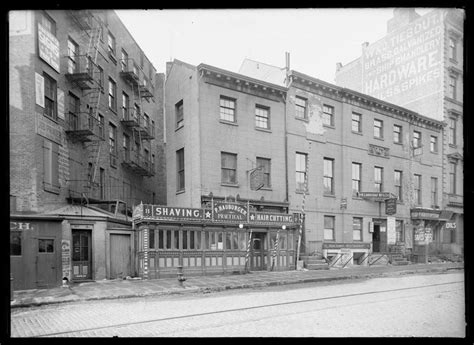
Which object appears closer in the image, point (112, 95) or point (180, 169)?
point (180, 169)

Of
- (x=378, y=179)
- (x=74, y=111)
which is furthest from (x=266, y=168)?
(x=74, y=111)

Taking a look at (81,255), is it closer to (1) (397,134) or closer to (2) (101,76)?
(2) (101,76)

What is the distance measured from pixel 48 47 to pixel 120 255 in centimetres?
965

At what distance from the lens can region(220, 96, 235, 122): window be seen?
19438mm

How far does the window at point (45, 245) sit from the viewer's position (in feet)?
41.2

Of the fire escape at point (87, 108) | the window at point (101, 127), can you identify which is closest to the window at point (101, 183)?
the fire escape at point (87, 108)

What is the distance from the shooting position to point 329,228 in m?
22.2

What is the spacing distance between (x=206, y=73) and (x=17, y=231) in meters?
11.6

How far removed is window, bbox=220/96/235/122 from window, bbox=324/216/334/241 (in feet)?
29.4

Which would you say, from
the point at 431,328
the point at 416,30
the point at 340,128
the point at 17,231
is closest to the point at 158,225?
the point at 17,231

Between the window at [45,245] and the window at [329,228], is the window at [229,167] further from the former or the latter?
the window at [45,245]

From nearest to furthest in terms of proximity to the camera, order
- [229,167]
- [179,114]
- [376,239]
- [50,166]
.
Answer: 1. [50,166]
2. [229,167]
3. [179,114]
4. [376,239]

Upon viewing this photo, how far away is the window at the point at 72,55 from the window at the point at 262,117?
32.6ft

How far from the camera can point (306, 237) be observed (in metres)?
21.0
